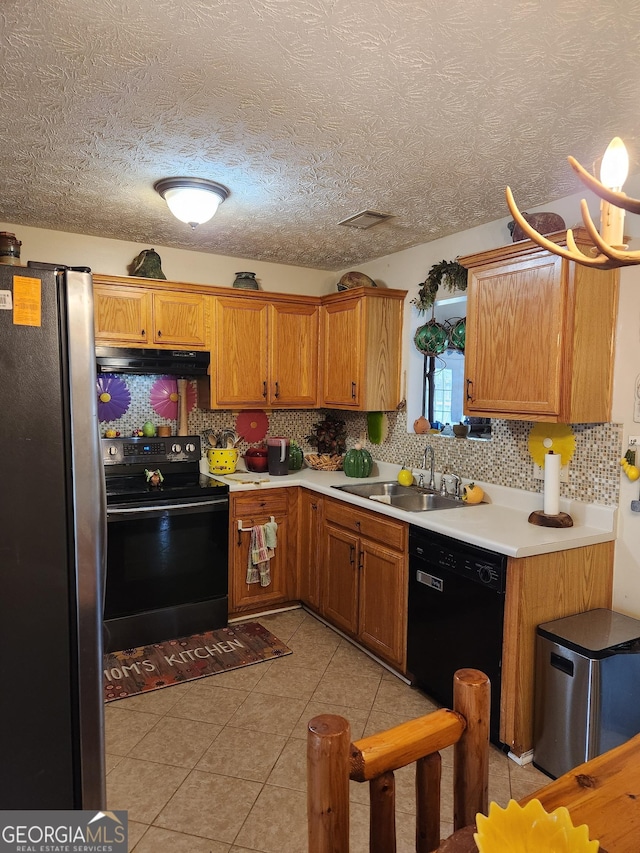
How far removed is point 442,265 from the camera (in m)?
3.47

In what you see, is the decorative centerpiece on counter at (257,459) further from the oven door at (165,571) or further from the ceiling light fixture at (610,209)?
the ceiling light fixture at (610,209)

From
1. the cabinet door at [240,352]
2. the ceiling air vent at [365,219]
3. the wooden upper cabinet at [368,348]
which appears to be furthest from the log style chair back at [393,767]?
the cabinet door at [240,352]

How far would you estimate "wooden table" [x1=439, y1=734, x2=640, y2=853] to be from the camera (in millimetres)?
908

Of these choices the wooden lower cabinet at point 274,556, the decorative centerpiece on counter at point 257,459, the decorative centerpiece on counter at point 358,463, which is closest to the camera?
the wooden lower cabinet at point 274,556

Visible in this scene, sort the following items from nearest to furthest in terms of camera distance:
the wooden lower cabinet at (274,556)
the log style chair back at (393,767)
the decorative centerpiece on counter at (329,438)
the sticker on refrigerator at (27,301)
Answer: the log style chair back at (393,767)
the sticker on refrigerator at (27,301)
the wooden lower cabinet at (274,556)
the decorative centerpiece on counter at (329,438)

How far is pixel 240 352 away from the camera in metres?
3.96

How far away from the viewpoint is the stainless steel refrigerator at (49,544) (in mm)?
1375

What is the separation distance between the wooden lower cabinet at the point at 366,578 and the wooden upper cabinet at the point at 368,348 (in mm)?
830

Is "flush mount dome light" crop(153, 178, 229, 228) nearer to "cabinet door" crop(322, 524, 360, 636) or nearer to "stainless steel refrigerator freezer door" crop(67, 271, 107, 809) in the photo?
"stainless steel refrigerator freezer door" crop(67, 271, 107, 809)

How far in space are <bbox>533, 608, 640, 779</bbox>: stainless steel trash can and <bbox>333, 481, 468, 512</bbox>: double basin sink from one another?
3.56 ft

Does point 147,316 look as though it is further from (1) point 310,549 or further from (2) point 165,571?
(1) point 310,549

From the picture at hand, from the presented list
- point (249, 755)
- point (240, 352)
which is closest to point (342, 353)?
point (240, 352)

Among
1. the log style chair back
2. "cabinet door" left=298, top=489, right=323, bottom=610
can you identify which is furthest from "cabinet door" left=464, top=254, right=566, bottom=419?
the log style chair back

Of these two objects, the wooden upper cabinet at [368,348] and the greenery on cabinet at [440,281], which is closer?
the greenery on cabinet at [440,281]
